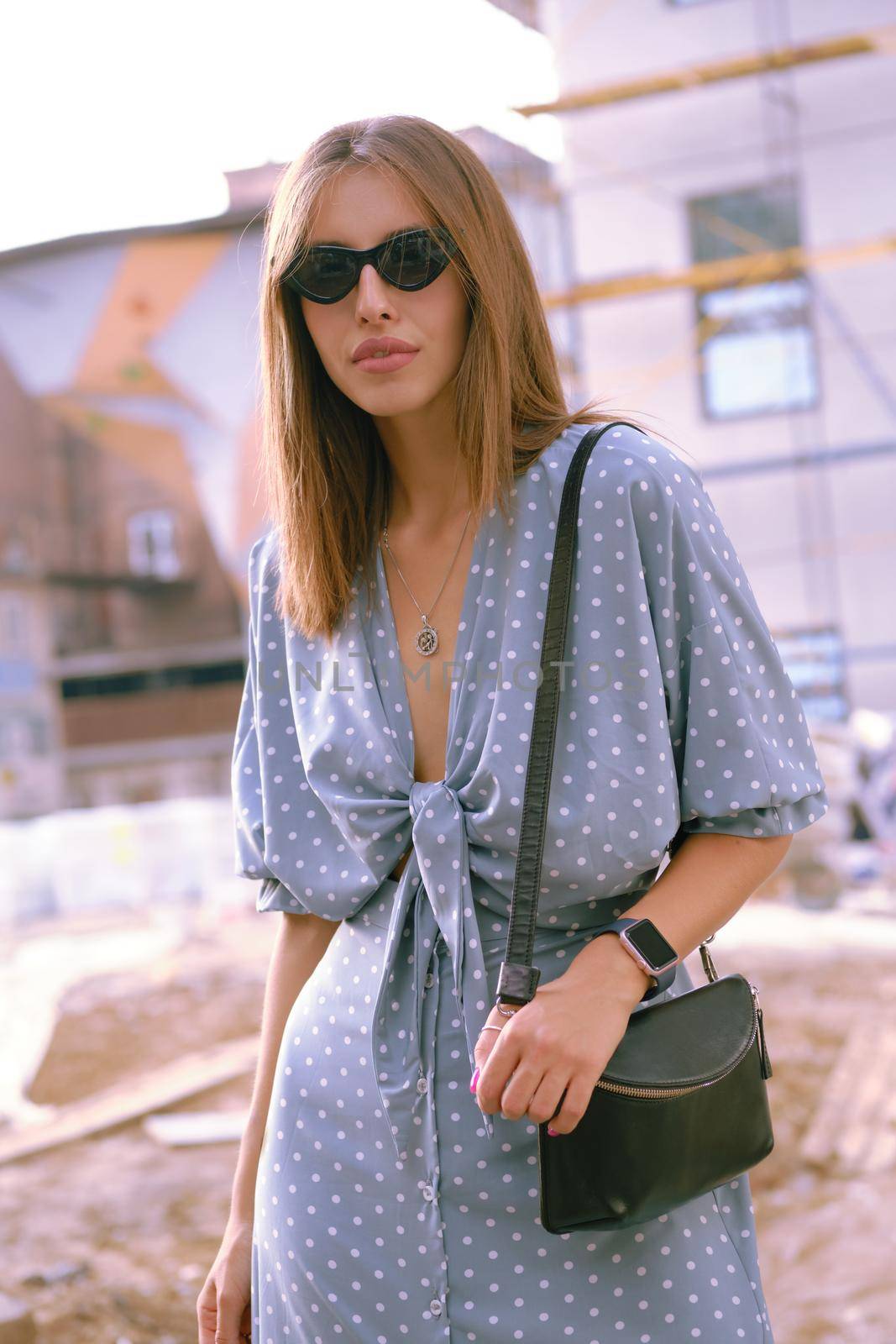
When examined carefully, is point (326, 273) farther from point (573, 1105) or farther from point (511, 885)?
point (573, 1105)

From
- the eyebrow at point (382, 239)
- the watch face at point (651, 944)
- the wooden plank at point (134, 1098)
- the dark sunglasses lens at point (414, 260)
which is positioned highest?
the eyebrow at point (382, 239)

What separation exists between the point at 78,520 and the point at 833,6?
34.6ft

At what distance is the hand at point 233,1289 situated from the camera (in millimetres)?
1323

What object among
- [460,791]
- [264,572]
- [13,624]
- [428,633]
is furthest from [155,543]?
[460,791]

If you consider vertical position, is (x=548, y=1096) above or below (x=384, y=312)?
below

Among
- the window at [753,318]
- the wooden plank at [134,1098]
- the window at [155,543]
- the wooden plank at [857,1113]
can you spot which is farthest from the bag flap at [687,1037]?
the window at [155,543]

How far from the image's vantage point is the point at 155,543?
55.1 feet

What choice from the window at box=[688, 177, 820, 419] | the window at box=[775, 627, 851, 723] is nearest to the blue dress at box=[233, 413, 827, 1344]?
the window at box=[775, 627, 851, 723]

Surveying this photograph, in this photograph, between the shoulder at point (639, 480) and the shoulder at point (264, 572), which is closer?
the shoulder at point (639, 480)

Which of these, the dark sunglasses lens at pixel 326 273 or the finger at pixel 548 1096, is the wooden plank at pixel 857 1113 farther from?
the dark sunglasses lens at pixel 326 273

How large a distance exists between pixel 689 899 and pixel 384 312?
1.88 feet

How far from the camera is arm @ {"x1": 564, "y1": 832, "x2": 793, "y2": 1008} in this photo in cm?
103

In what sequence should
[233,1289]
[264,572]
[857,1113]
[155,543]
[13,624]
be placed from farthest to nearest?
[155,543], [13,624], [857,1113], [264,572], [233,1289]

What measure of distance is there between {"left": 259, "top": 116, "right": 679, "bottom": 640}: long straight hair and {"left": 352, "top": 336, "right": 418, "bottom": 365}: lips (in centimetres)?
5
